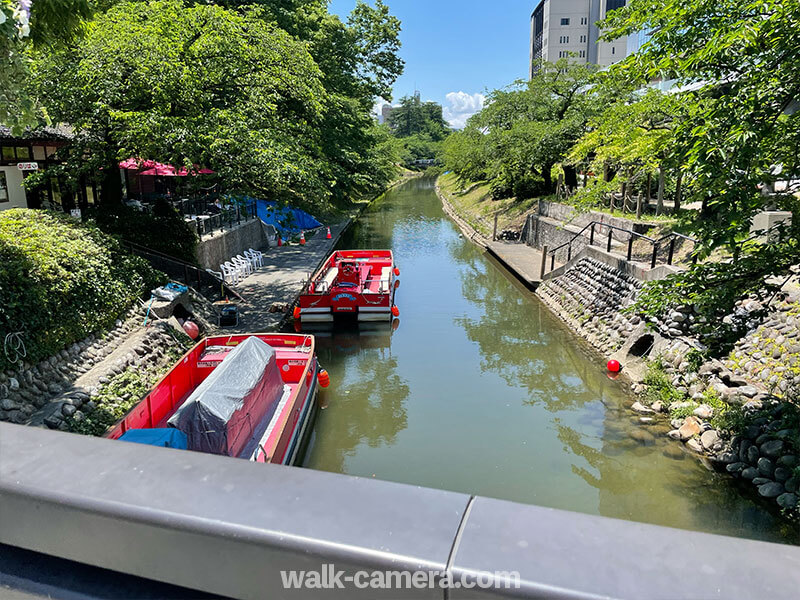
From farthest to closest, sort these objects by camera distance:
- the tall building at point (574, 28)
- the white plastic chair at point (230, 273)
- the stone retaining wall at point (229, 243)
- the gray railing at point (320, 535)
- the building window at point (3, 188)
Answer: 1. the tall building at point (574, 28)
2. the white plastic chair at point (230, 273)
3. the stone retaining wall at point (229, 243)
4. the building window at point (3, 188)
5. the gray railing at point (320, 535)

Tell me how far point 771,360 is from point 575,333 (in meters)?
7.19

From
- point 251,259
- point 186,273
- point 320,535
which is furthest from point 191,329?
point 320,535

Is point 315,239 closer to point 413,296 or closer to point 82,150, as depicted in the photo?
point 413,296

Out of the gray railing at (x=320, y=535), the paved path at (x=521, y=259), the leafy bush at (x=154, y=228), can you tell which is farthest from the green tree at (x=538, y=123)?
the gray railing at (x=320, y=535)

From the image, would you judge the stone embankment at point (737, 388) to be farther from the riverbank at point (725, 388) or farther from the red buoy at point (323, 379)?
the red buoy at point (323, 379)

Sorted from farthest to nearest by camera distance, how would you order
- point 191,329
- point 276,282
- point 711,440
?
1. point 276,282
2. point 191,329
3. point 711,440

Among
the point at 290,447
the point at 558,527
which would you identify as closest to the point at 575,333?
the point at 290,447

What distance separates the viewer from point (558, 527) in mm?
1162

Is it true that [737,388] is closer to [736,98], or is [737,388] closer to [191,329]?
[736,98]

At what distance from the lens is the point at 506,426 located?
1171cm

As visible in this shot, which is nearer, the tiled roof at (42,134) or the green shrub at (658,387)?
the green shrub at (658,387)

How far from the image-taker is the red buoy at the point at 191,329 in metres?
13.5

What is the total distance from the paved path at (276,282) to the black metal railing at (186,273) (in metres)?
0.88

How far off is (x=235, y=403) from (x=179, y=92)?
9.20 m
